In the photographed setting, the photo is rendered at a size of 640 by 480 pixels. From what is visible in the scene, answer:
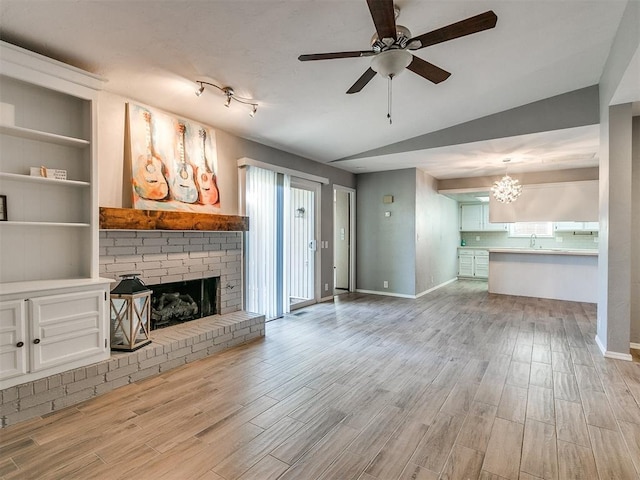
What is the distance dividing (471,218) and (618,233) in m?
6.22

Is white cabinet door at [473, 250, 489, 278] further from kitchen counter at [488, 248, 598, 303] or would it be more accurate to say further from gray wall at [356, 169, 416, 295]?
gray wall at [356, 169, 416, 295]

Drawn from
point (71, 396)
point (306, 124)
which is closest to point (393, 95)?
point (306, 124)

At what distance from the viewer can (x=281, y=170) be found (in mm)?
4938

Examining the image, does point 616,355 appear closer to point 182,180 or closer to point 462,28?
point 462,28

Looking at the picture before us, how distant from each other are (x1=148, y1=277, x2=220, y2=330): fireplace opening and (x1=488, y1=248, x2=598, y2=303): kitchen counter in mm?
5884

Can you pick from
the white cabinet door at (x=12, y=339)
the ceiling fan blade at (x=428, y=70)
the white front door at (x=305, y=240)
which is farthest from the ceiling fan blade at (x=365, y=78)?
the white front door at (x=305, y=240)

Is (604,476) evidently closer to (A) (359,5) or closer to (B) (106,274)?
(A) (359,5)

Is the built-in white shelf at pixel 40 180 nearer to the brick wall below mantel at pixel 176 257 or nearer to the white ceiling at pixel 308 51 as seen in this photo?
the brick wall below mantel at pixel 176 257

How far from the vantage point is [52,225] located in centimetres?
257

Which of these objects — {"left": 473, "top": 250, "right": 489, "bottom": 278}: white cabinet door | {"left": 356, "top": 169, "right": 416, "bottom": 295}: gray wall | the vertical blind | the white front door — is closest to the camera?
the vertical blind

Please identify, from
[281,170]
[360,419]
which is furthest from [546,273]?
[360,419]

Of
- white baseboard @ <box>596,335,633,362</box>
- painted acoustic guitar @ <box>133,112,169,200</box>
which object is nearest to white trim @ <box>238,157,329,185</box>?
painted acoustic guitar @ <box>133,112,169,200</box>

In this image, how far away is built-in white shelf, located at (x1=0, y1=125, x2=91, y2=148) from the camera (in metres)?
2.38

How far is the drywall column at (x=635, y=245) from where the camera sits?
368 cm
